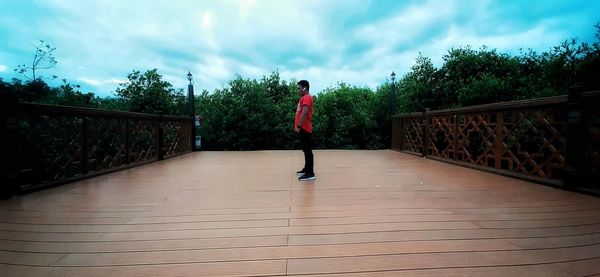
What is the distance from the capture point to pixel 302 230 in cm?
196

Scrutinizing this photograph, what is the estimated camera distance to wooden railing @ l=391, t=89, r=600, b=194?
3045 mm

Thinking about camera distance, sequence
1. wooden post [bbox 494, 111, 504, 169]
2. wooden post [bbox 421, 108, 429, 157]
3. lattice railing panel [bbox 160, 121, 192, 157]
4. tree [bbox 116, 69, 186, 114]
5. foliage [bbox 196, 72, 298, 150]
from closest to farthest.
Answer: wooden post [bbox 494, 111, 504, 169] → wooden post [bbox 421, 108, 429, 157] → lattice railing panel [bbox 160, 121, 192, 157] → tree [bbox 116, 69, 186, 114] → foliage [bbox 196, 72, 298, 150]

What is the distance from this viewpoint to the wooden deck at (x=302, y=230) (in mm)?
1469

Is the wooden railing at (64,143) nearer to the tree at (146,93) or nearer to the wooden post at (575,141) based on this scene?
the tree at (146,93)

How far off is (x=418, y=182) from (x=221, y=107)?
8.25 metres

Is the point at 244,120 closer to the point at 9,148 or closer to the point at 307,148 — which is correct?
the point at 307,148

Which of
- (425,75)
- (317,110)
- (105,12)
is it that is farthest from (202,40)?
(425,75)

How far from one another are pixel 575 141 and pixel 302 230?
2.80m

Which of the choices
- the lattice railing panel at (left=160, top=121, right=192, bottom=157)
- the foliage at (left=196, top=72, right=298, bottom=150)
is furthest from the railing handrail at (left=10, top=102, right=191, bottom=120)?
the foliage at (left=196, top=72, right=298, bottom=150)

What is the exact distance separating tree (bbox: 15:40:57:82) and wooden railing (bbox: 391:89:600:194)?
24.1 feet

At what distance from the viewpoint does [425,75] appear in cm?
888

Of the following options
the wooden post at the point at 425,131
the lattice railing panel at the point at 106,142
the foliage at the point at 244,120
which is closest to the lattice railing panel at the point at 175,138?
the lattice railing panel at the point at 106,142

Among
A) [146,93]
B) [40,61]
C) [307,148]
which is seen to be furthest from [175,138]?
[307,148]

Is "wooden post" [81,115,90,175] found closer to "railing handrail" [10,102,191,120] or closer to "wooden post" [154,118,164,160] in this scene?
"railing handrail" [10,102,191,120]
